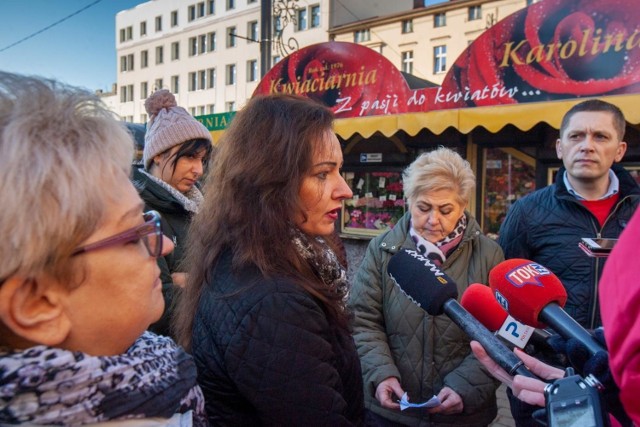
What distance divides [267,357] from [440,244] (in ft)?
4.98

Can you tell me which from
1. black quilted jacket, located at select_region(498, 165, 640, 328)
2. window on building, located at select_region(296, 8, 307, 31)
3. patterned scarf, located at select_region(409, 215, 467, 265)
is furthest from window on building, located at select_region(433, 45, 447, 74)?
patterned scarf, located at select_region(409, 215, 467, 265)

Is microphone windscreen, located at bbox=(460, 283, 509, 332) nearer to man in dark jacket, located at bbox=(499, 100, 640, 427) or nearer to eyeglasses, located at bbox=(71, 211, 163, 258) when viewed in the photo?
man in dark jacket, located at bbox=(499, 100, 640, 427)

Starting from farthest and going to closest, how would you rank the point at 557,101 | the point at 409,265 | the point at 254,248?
the point at 557,101 → the point at 409,265 → the point at 254,248

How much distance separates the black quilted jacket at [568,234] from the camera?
2412 mm

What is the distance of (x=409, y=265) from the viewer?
5.57ft

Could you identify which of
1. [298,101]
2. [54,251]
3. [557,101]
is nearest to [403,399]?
[298,101]

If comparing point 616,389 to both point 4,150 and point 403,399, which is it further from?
point 403,399

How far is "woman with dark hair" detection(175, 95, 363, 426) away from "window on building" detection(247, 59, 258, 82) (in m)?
43.6

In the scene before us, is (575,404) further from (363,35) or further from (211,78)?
(211,78)

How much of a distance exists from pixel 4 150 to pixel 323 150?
962 mm

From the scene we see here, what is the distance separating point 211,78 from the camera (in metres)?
47.2

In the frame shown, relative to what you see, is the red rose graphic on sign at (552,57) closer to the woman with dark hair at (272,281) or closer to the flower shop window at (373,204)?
the flower shop window at (373,204)

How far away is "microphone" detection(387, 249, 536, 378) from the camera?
1.09 meters

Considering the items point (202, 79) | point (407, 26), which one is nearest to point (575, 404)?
point (407, 26)
